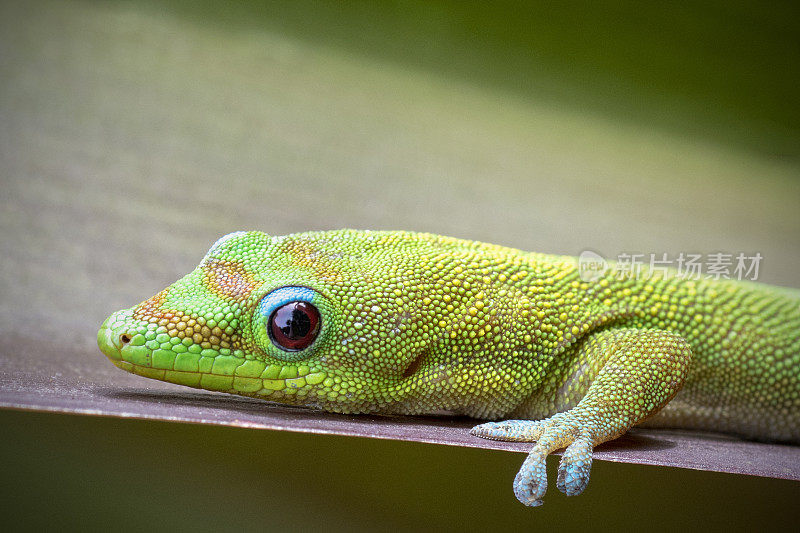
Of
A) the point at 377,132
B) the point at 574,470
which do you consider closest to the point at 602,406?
the point at 574,470

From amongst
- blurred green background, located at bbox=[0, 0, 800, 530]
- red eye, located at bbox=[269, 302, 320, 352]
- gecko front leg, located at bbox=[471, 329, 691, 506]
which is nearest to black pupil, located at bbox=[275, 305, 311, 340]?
red eye, located at bbox=[269, 302, 320, 352]

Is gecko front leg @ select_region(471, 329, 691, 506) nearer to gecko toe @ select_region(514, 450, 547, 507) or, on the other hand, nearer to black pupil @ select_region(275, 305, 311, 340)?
gecko toe @ select_region(514, 450, 547, 507)

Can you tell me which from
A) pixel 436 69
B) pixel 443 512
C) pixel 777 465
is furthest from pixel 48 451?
pixel 436 69

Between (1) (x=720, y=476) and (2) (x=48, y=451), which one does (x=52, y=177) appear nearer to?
(2) (x=48, y=451)

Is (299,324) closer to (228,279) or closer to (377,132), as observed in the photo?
(228,279)

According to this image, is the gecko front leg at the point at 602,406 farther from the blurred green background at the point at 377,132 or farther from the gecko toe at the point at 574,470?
the blurred green background at the point at 377,132

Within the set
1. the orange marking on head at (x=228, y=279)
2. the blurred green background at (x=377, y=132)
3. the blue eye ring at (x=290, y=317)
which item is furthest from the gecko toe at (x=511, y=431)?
the blurred green background at (x=377, y=132)
